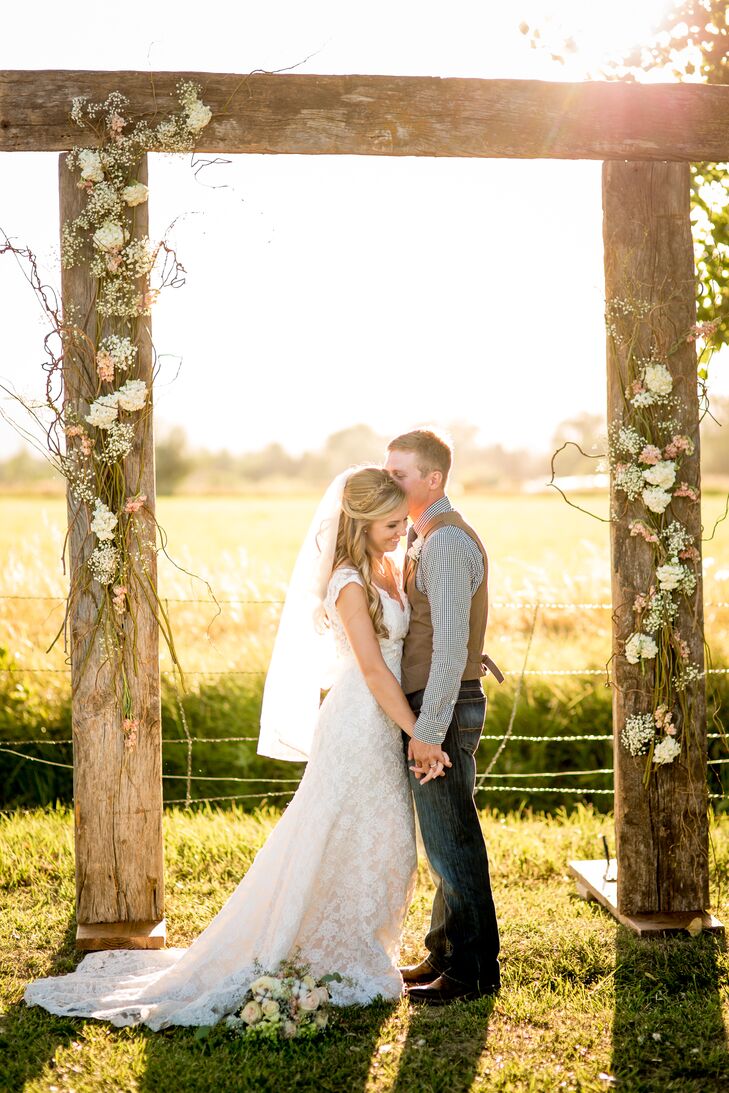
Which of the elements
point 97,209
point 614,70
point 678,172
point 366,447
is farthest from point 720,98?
point 366,447

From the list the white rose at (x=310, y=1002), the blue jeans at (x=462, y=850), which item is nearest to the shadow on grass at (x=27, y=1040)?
the white rose at (x=310, y=1002)

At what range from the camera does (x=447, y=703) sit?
148 inches

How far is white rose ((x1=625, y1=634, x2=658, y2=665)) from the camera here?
14.6 feet

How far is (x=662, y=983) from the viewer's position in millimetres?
3990

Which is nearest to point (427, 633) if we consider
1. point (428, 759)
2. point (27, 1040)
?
point (428, 759)

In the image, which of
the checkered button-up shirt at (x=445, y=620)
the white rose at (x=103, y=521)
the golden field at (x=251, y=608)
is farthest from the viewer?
the golden field at (x=251, y=608)

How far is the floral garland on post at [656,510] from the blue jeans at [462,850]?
950 mm

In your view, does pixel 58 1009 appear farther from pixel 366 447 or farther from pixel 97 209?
pixel 366 447

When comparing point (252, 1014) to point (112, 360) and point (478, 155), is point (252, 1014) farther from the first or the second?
point (478, 155)

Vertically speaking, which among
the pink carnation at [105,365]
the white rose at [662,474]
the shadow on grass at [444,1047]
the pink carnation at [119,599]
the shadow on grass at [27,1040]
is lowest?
the shadow on grass at [444,1047]

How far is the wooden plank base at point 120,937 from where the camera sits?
4297 millimetres

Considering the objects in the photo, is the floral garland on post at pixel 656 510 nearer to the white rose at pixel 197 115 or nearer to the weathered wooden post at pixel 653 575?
the weathered wooden post at pixel 653 575

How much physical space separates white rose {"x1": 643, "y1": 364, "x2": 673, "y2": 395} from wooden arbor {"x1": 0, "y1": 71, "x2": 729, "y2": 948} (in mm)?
101

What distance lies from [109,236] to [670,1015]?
11.7 ft
